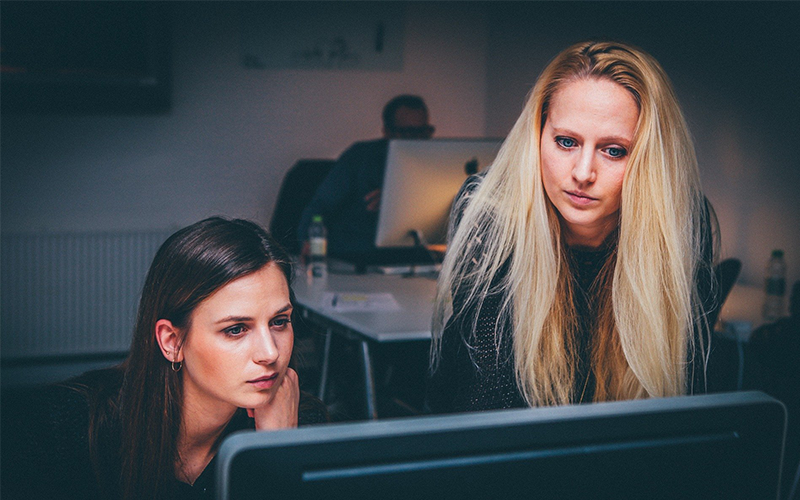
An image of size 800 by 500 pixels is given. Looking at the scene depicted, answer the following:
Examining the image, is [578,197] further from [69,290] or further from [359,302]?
[69,290]

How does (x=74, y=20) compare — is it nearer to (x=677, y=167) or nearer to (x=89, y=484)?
(x=89, y=484)

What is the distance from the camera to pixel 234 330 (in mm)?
1009

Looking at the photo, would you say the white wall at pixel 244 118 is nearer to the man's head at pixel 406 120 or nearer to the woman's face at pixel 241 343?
the man's head at pixel 406 120

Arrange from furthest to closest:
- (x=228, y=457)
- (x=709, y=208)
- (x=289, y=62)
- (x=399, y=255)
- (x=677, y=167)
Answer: (x=289, y=62) → (x=399, y=255) → (x=709, y=208) → (x=677, y=167) → (x=228, y=457)

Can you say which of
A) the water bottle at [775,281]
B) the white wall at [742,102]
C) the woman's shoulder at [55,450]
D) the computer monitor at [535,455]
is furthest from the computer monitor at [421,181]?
the computer monitor at [535,455]

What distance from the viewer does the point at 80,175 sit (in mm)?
4141

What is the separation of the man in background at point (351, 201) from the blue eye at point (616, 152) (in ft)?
6.55

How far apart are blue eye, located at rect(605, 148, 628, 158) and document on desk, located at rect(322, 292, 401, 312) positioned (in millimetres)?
1273

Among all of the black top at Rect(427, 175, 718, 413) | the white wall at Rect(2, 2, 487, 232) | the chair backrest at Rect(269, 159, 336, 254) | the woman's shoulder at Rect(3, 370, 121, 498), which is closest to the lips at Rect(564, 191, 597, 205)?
the black top at Rect(427, 175, 718, 413)

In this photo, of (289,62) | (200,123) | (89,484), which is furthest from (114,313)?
(89,484)

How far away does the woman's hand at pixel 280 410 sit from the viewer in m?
1.01

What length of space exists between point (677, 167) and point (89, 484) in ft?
3.17

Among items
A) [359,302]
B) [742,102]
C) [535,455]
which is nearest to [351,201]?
[359,302]

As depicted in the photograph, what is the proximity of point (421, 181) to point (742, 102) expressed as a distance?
4.29ft
